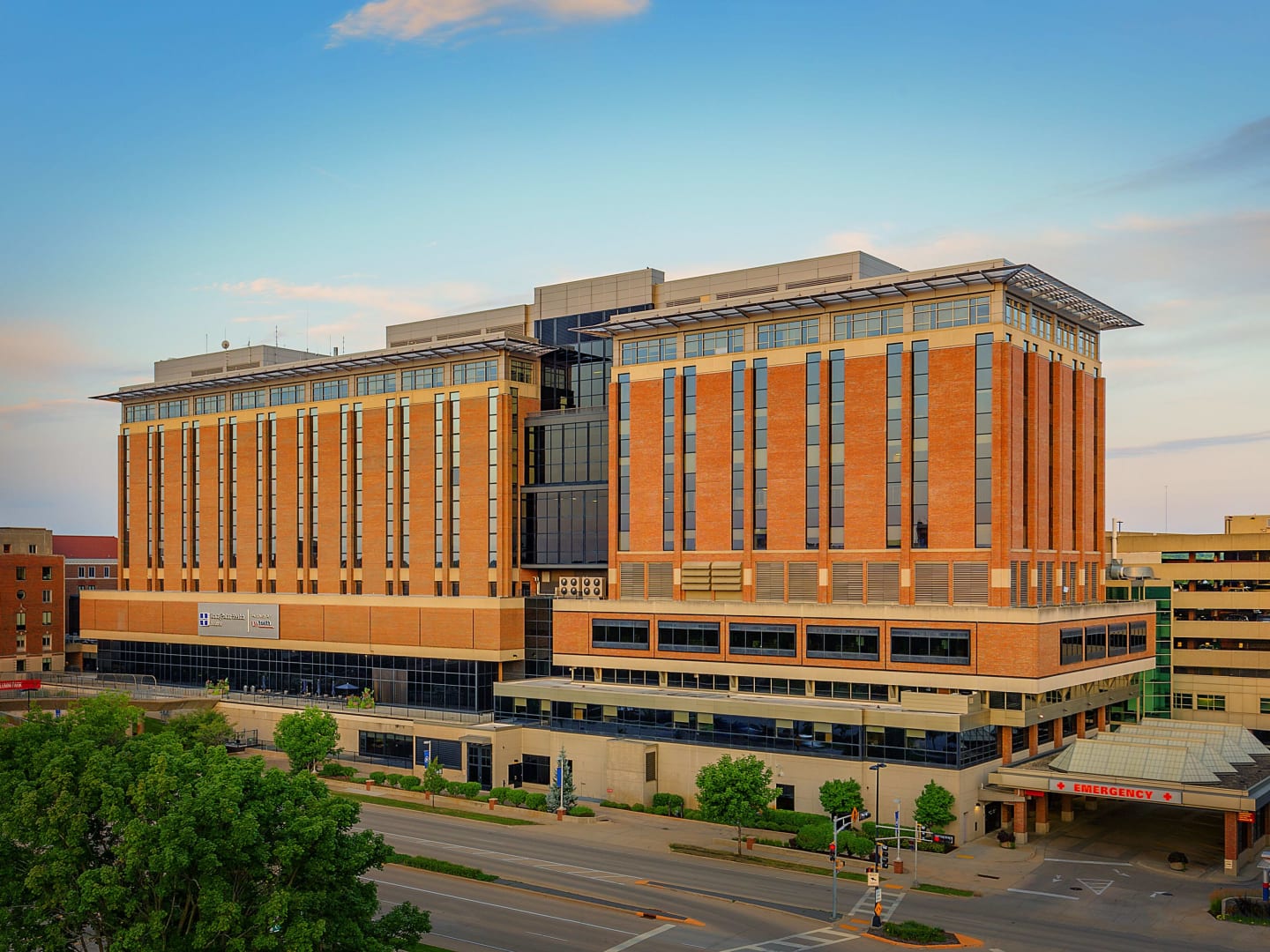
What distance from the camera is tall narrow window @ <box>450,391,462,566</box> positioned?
115938 mm

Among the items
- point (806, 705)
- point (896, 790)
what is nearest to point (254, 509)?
point (806, 705)

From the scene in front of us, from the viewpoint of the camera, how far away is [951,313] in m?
87.4

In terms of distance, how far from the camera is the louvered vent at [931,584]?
86625 millimetres

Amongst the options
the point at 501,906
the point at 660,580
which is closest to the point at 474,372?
the point at 660,580

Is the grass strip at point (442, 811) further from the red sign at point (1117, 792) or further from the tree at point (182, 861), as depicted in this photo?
the tree at point (182, 861)

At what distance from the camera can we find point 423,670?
115812 mm

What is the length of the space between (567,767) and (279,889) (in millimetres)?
53540

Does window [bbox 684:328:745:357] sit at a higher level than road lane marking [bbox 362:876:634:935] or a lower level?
higher

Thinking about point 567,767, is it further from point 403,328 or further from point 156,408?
point 156,408

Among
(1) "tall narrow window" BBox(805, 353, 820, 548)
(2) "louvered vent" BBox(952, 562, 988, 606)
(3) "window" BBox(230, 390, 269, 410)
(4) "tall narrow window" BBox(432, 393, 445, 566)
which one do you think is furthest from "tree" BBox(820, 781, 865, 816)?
(3) "window" BBox(230, 390, 269, 410)

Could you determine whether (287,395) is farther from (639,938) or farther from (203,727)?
(639,938)

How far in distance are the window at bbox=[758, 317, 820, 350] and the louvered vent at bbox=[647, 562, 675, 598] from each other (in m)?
20.4

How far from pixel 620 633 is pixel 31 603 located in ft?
316

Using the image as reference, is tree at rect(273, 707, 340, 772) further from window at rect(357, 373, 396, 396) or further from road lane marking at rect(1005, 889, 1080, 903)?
road lane marking at rect(1005, 889, 1080, 903)
